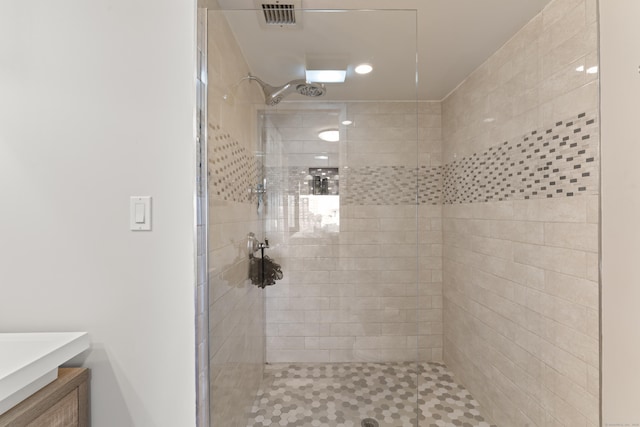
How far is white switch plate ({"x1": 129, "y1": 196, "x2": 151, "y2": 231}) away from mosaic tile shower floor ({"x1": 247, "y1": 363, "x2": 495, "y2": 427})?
1055 mm

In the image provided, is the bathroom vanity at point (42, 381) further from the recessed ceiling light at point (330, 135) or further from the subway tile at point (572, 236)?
the subway tile at point (572, 236)

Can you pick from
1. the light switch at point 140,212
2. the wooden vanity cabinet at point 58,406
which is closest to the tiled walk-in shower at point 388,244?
the light switch at point 140,212

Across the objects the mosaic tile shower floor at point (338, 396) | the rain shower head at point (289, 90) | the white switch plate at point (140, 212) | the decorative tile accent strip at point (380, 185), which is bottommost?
the mosaic tile shower floor at point (338, 396)

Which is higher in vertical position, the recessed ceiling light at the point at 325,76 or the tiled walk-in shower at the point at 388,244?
the recessed ceiling light at the point at 325,76

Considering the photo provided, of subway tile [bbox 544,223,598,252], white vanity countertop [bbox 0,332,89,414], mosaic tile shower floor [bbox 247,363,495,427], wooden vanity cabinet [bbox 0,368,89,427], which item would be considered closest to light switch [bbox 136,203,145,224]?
white vanity countertop [bbox 0,332,89,414]

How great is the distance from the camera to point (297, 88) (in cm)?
154

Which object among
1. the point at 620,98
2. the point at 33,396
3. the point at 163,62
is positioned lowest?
the point at 33,396

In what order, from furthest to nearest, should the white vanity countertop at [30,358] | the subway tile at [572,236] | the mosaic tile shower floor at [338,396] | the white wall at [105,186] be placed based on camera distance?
the mosaic tile shower floor at [338,396], the subway tile at [572,236], the white wall at [105,186], the white vanity countertop at [30,358]

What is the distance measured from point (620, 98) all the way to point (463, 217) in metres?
1.24

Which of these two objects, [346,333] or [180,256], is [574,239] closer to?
[346,333]

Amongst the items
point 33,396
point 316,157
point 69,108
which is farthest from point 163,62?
point 33,396

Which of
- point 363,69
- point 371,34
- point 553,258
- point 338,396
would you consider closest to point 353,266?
point 338,396

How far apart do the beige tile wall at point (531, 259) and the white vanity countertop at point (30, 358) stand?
6.34 ft

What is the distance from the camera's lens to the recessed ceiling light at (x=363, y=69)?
5.17ft
